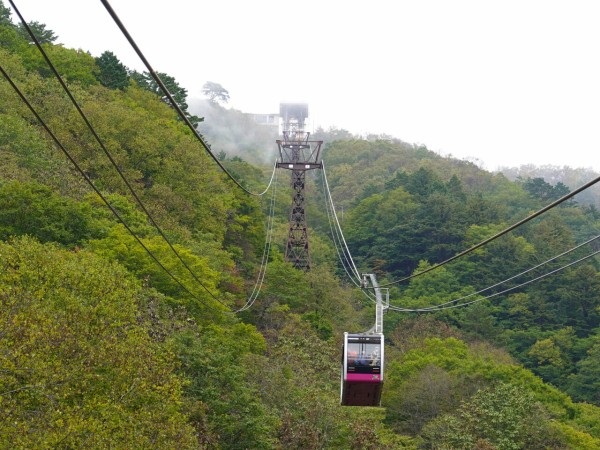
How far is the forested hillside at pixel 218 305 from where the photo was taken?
16828mm

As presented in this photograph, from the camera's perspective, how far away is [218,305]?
2883 centimetres

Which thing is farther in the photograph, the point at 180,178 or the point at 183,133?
the point at 183,133

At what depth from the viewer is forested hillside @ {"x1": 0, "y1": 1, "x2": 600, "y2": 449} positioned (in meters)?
16.8

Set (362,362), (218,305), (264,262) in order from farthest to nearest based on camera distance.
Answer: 1. (264,262)
2. (218,305)
3. (362,362)

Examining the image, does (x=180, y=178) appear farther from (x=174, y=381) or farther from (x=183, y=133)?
(x=174, y=381)

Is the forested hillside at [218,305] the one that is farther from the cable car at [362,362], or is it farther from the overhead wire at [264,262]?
the cable car at [362,362]

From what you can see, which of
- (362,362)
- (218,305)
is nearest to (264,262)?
(218,305)

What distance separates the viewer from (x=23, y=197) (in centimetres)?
2708

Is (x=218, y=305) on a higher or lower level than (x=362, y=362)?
higher

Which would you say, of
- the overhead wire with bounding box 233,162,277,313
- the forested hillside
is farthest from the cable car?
the overhead wire with bounding box 233,162,277,313

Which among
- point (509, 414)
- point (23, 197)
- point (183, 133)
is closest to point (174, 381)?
point (23, 197)

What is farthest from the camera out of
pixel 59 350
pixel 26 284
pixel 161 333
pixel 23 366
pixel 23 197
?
pixel 23 197

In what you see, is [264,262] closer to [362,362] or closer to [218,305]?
[218,305]

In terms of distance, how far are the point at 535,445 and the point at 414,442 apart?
13.8ft
